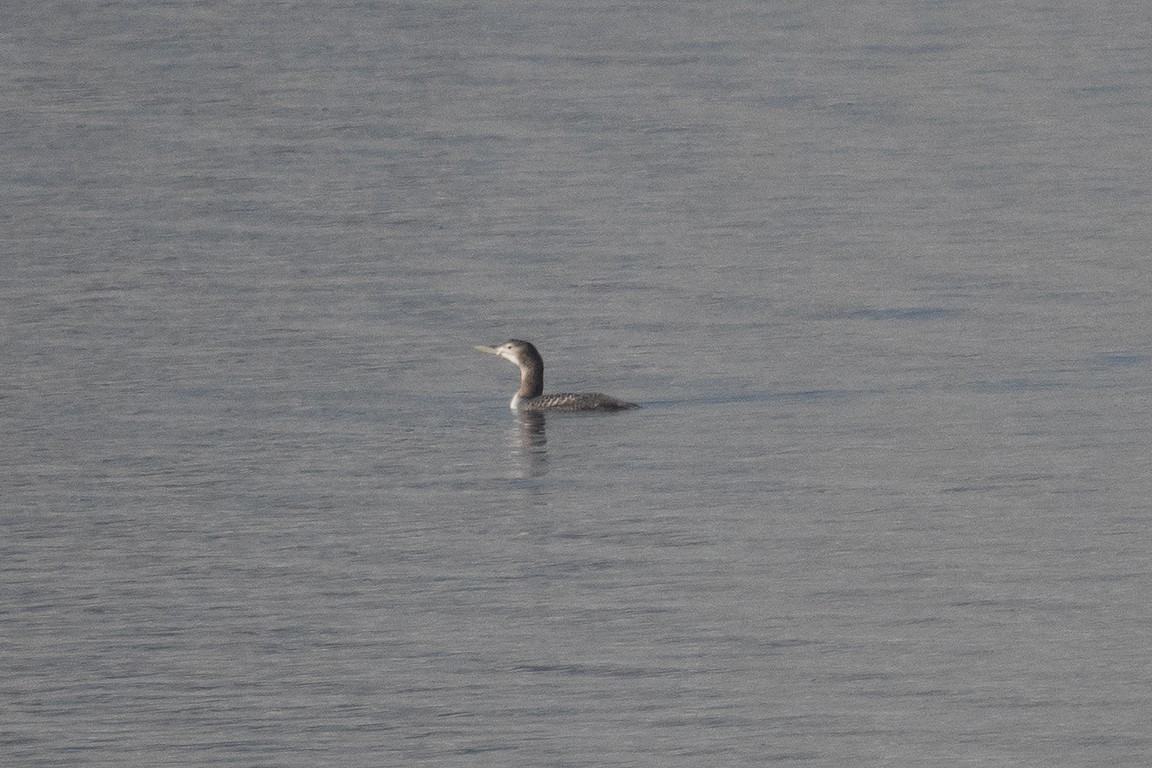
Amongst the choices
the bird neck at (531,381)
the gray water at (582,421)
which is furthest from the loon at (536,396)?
the gray water at (582,421)

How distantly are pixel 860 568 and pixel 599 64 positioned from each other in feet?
109

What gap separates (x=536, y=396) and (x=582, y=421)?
761 mm

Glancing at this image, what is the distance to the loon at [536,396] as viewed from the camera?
24.6m

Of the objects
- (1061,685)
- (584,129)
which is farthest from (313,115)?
(1061,685)

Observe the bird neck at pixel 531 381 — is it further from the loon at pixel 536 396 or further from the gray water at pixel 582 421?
the gray water at pixel 582 421

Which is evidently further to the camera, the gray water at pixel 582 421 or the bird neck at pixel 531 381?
the bird neck at pixel 531 381

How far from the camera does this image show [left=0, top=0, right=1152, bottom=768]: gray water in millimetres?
16094

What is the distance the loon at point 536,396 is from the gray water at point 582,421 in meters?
0.38

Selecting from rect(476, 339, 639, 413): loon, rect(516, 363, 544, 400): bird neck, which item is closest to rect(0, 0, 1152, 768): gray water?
rect(476, 339, 639, 413): loon

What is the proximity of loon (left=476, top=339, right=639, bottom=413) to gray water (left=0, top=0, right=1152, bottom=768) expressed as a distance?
0.38m

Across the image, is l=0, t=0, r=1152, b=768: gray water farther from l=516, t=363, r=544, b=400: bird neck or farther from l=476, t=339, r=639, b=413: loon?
l=516, t=363, r=544, b=400: bird neck

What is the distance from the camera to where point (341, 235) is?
35.3m

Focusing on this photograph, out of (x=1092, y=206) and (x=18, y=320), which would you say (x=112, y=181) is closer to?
(x=18, y=320)

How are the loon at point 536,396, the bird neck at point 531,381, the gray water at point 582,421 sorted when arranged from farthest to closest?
1. the bird neck at point 531,381
2. the loon at point 536,396
3. the gray water at point 582,421
